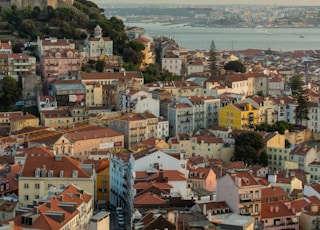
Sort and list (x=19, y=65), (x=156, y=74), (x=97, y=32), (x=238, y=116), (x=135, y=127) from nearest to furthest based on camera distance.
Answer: (x=135, y=127) < (x=238, y=116) < (x=19, y=65) < (x=156, y=74) < (x=97, y=32)

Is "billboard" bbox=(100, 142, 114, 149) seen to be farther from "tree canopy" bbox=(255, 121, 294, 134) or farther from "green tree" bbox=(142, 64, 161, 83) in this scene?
"green tree" bbox=(142, 64, 161, 83)

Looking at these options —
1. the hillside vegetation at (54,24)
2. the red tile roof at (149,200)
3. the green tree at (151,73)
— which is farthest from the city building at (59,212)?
the hillside vegetation at (54,24)

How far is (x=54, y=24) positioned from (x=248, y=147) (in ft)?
42.0

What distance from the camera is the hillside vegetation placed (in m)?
32.5

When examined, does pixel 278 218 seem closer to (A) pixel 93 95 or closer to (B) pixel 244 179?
(B) pixel 244 179

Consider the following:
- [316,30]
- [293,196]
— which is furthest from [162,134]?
[316,30]

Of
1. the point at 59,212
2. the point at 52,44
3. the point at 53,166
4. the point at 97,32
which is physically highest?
the point at 97,32

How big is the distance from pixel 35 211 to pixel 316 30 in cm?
11430

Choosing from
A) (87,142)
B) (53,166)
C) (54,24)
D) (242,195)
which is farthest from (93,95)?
(242,195)

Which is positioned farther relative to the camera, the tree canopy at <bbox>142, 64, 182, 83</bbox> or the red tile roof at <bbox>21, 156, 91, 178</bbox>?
the tree canopy at <bbox>142, 64, 182, 83</bbox>

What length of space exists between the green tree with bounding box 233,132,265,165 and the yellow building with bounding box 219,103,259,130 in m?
2.49

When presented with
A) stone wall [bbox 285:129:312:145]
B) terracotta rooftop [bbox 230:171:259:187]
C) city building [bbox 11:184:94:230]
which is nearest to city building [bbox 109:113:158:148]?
stone wall [bbox 285:129:312:145]

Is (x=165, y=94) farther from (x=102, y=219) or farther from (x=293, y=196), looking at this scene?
(x=102, y=219)

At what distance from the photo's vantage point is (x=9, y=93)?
88.5 ft
